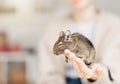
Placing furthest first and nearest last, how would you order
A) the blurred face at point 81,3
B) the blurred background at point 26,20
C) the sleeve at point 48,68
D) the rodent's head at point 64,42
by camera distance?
the blurred background at point 26,20
the sleeve at point 48,68
the blurred face at point 81,3
the rodent's head at point 64,42

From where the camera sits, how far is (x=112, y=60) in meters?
0.55

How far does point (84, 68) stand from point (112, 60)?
18 centimetres

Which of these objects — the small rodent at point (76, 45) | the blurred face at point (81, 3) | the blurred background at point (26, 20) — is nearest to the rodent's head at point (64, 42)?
the small rodent at point (76, 45)

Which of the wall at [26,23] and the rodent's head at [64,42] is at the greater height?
the wall at [26,23]

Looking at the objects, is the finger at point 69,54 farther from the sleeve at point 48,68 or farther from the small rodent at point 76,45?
the sleeve at point 48,68

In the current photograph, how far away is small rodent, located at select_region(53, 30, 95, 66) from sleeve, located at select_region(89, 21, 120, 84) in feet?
0.25

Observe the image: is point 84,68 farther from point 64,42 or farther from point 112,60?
point 112,60

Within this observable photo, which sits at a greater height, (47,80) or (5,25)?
(5,25)

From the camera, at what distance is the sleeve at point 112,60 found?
1.44 ft

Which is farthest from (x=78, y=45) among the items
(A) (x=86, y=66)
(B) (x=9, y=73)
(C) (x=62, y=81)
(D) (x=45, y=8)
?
(D) (x=45, y=8)

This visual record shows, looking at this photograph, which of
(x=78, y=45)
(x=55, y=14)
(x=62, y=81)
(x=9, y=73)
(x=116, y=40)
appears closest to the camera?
(x=78, y=45)

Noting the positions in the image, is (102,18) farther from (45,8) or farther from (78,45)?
(45,8)

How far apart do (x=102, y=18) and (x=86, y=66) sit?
0.90 ft

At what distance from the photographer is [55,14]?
1663mm
